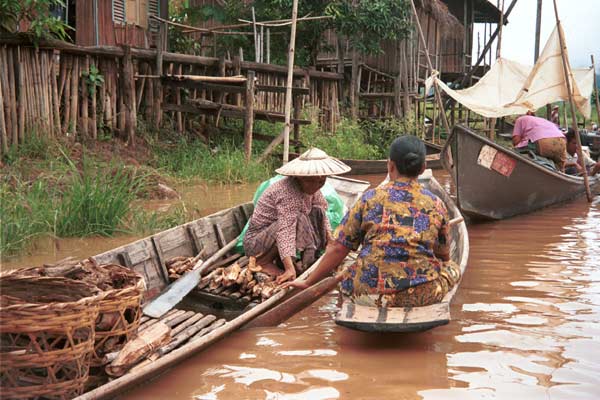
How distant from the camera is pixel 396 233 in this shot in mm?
A: 3363

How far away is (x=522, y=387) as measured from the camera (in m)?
3.04

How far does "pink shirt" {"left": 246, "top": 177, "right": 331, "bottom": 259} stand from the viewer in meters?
4.41

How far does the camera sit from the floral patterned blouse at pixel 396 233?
3369 mm

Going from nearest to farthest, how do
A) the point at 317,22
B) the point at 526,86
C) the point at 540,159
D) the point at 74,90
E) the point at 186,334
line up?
the point at 186,334 → the point at 74,90 → the point at 540,159 → the point at 526,86 → the point at 317,22

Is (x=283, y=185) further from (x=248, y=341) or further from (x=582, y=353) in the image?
(x=582, y=353)

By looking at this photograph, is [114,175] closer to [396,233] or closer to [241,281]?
[241,281]

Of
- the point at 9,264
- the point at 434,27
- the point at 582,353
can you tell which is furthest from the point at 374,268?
the point at 434,27

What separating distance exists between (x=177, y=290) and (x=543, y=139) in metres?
6.23

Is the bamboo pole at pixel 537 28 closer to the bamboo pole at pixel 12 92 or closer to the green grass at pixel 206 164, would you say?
the green grass at pixel 206 164

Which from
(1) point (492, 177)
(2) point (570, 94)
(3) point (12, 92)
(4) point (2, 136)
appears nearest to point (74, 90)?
(3) point (12, 92)

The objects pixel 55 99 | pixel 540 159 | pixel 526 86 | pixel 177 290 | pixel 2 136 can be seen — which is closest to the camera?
pixel 177 290

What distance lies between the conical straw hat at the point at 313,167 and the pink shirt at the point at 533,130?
16.3 feet

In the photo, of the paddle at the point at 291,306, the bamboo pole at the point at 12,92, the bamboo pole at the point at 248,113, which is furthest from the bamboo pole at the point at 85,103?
the paddle at the point at 291,306

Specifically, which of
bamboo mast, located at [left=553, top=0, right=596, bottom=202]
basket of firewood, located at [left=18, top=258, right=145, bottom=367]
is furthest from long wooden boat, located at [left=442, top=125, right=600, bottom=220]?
basket of firewood, located at [left=18, top=258, right=145, bottom=367]
